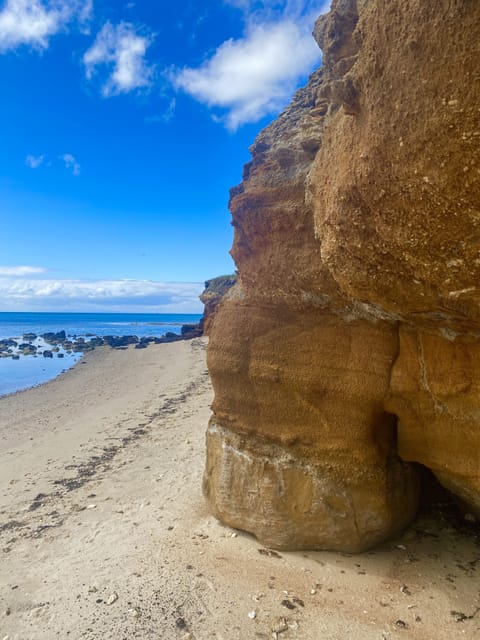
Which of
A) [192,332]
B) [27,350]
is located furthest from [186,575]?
[27,350]

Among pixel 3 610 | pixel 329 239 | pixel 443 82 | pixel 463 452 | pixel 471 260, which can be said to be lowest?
pixel 3 610

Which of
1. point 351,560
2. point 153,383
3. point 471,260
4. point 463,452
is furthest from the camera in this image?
point 153,383

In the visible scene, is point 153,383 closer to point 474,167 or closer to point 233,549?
point 233,549

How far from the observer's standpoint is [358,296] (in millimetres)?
3447

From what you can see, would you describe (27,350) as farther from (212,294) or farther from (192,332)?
(212,294)

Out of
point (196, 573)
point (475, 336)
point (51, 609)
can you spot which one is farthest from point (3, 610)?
point (475, 336)

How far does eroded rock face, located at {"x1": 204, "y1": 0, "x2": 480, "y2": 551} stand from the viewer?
2379 millimetres

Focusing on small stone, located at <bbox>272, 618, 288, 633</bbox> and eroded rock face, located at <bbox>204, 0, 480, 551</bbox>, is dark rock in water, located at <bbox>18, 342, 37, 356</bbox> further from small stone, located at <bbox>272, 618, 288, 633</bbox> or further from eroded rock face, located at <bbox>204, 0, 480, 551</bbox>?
small stone, located at <bbox>272, 618, 288, 633</bbox>

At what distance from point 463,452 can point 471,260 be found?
2057 mm

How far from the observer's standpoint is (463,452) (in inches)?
150

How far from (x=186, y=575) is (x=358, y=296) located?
10.4 ft

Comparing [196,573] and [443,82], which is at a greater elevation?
[443,82]

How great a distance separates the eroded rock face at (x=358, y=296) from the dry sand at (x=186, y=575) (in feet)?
1.06

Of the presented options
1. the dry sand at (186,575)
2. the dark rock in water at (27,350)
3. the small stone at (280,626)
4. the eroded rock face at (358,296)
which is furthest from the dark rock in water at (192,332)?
the small stone at (280,626)
